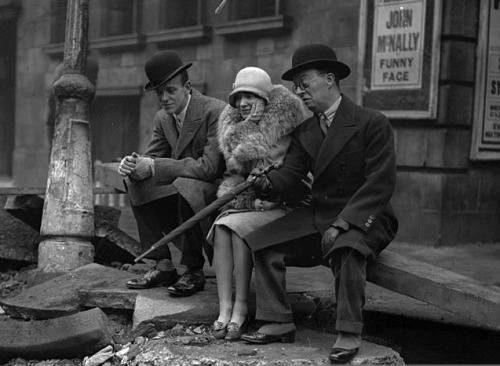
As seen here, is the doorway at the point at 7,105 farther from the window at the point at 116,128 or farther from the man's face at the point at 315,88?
the man's face at the point at 315,88

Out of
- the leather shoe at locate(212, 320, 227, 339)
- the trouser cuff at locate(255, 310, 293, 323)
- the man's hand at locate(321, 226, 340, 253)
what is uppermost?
the man's hand at locate(321, 226, 340, 253)

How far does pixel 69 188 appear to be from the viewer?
6297 mm

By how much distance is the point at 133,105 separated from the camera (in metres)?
13.0

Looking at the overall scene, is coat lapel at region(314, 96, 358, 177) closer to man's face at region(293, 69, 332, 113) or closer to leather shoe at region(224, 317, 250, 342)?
man's face at region(293, 69, 332, 113)

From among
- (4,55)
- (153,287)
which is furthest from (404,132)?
(4,55)

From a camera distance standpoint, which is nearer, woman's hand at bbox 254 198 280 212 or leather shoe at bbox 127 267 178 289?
woman's hand at bbox 254 198 280 212

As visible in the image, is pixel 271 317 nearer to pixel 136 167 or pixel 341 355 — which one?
pixel 341 355

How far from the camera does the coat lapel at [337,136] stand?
462cm

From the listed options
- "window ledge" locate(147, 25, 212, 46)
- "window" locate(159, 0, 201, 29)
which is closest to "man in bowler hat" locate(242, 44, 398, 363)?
"window ledge" locate(147, 25, 212, 46)

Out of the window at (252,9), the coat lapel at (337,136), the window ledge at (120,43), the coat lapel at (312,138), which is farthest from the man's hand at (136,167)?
the window ledge at (120,43)

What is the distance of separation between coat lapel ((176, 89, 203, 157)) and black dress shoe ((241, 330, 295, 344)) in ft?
4.48

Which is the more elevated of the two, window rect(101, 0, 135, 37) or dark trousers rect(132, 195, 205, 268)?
window rect(101, 0, 135, 37)

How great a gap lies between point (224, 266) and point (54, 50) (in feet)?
33.1

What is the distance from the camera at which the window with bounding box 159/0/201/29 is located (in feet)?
38.8
